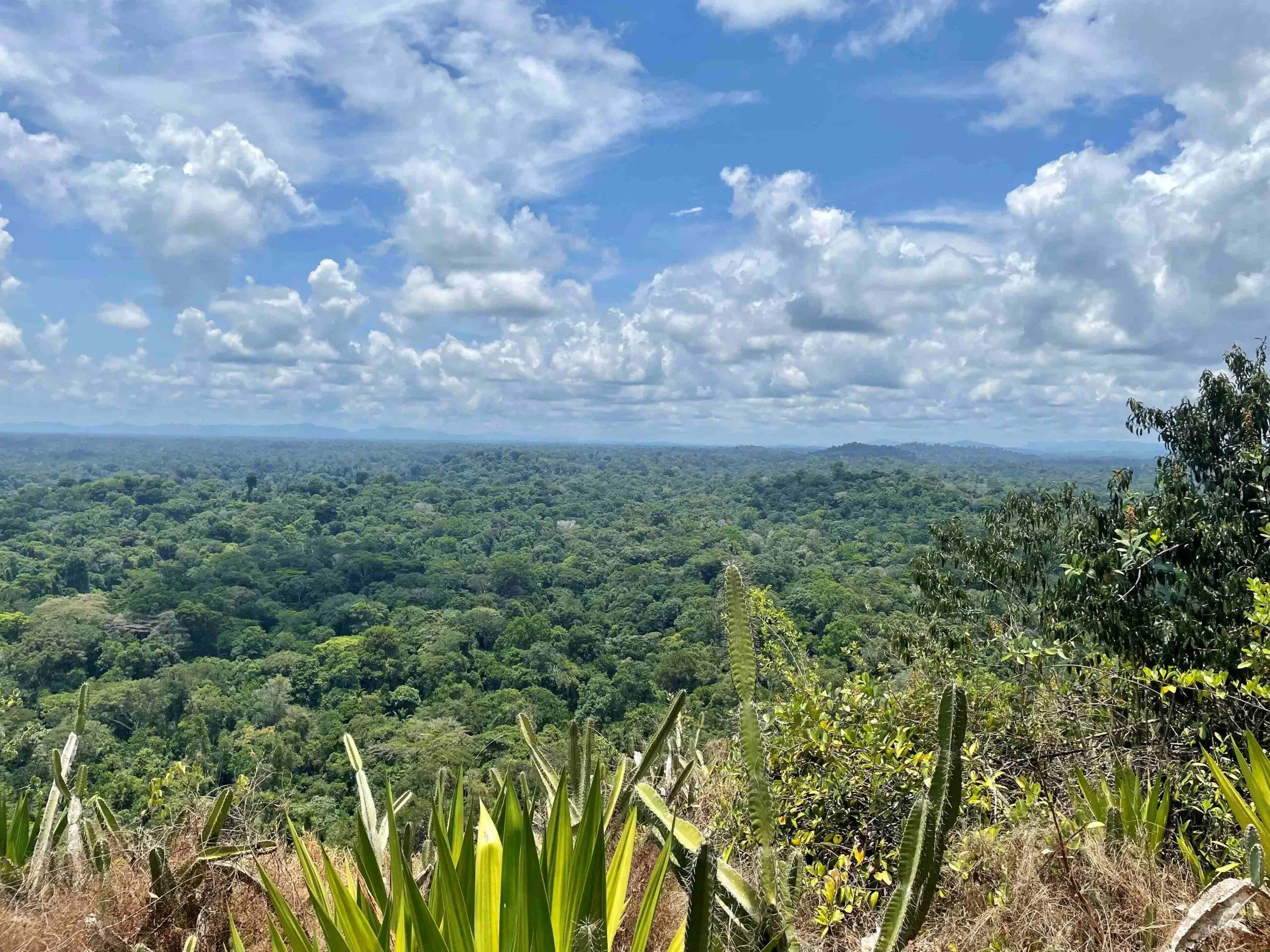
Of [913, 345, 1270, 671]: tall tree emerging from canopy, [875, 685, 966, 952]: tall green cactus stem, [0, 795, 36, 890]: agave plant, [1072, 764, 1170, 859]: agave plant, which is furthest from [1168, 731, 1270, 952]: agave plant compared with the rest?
[0, 795, 36, 890]: agave plant

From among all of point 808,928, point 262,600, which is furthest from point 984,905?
point 262,600

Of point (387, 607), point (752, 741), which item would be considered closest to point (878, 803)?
point (752, 741)

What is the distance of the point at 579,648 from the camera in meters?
43.6

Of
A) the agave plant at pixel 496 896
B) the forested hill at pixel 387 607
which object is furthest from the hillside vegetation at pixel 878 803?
the forested hill at pixel 387 607

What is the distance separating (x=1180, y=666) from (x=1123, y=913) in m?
2.74

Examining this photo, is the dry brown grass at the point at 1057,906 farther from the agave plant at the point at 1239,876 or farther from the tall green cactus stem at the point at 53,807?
the tall green cactus stem at the point at 53,807

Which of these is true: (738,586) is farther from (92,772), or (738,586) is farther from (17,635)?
(17,635)

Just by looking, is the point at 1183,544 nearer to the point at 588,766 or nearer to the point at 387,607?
the point at 588,766

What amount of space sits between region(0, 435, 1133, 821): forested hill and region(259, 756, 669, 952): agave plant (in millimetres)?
1919

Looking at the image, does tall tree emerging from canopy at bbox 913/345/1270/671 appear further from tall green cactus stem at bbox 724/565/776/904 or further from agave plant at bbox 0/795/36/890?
agave plant at bbox 0/795/36/890

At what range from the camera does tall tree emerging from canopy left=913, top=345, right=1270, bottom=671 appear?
4.07m

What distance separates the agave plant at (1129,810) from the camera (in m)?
2.46

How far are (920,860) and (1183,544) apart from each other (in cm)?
371

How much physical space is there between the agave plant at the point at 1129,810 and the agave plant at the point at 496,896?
1.80 meters
